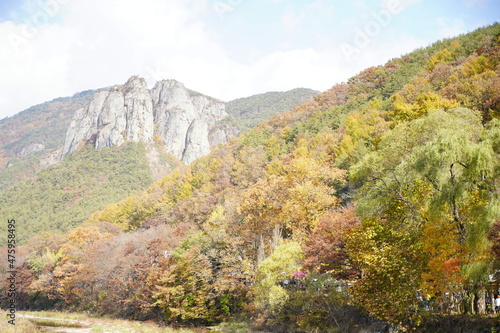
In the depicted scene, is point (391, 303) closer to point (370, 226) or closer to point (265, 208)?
point (370, 226)

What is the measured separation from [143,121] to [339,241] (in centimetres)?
15928

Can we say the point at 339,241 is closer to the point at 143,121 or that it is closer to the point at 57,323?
the point at 57,323

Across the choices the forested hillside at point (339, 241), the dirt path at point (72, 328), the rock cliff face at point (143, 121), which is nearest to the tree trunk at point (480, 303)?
the forested hillside at point (339, 241)

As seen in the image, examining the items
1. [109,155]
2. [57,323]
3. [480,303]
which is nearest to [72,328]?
[57,323]

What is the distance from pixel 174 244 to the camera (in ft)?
114

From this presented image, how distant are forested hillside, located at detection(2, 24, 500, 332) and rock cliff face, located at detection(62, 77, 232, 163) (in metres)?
100

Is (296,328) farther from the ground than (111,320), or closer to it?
farther from the ground

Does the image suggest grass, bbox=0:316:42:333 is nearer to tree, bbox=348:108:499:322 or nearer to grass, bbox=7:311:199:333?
grass, bbox=7:311:199:333

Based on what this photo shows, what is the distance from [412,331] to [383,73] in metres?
86.5

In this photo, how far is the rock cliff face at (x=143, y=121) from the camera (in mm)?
161250

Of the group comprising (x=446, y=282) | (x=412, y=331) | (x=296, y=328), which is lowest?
(x=296, y=328)

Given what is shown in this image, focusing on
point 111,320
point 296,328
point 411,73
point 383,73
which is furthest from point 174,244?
point 383,73

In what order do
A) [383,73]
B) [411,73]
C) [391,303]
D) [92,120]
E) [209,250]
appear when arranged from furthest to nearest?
[92,120]
[383,73]
[411,73]
[209,250]
[391,303]

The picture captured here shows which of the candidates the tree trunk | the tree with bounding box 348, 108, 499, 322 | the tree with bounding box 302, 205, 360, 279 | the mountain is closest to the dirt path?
the tree with bounding box 302, 205, 360, 279
